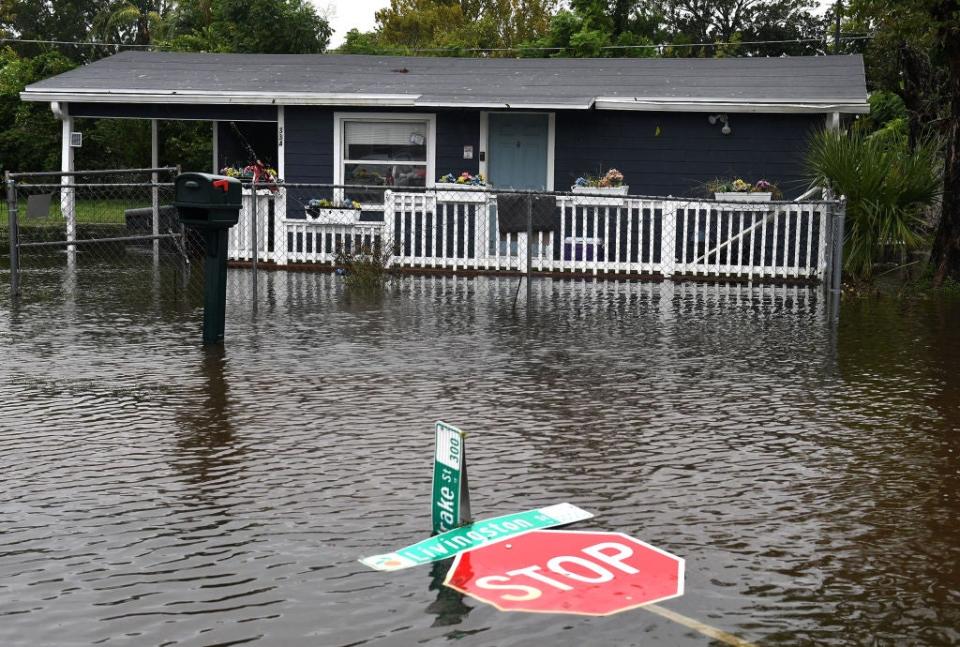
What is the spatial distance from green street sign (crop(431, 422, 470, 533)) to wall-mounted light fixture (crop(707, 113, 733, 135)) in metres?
15.3

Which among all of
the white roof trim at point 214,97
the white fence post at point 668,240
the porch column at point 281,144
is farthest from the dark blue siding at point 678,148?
the porch column at point 281,144

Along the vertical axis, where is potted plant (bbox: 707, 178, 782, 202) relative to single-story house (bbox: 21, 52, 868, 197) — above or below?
below

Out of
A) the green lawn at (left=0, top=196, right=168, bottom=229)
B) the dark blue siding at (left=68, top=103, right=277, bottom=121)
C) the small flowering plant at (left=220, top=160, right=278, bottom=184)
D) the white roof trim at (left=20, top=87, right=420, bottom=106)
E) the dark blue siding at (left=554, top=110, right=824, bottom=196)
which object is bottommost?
the green lawn at (left=0, top=196, right=168, bottom=229)

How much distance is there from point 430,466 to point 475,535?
128cm

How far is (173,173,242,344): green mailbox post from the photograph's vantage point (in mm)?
10680

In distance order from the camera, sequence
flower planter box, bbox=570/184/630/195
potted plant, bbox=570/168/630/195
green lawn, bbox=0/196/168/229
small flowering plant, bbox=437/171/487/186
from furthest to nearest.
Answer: green lawn, bbox=0/196/168/229 < small flowering plant, bbox=437/171/487/186 < potted plant, bbox=570/168/630/195 < flower planter box, bbox=570/184/630/195

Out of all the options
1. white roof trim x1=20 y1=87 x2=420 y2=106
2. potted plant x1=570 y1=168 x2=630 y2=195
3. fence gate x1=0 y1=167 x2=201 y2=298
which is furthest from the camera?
white roof trim x1=20 y1=87 x2=420 y2=106

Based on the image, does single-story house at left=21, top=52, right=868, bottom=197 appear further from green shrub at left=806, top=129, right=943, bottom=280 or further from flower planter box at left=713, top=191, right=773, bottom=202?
green shrub at left=806, top=129, right=943, bottom=280

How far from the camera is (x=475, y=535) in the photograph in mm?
5703

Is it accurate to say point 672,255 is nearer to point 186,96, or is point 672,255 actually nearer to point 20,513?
Result: point 186,96

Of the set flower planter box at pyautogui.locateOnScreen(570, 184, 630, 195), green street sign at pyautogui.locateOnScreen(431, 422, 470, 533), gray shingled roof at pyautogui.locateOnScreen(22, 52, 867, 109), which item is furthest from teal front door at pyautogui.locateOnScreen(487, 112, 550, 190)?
green street sign at pyautogui.locateOnScreen(431, 422, 470, 533)

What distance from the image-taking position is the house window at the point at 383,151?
21109 mm

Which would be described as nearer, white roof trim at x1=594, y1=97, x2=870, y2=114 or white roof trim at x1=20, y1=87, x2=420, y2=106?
white roof trim at x1=594, y1=97, x2=870, y2=114

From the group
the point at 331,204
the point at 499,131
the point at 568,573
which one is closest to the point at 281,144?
the point at 331,204
